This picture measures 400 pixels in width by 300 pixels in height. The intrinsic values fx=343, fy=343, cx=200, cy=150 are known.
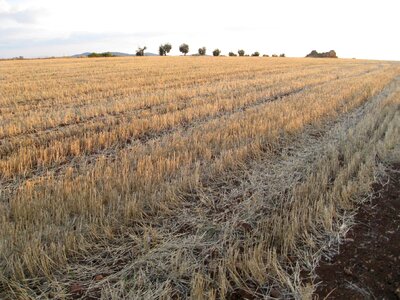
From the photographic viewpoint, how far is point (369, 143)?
6.17m

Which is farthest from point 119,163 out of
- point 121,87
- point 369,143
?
point 121,87

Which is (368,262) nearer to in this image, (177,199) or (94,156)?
(177,199)

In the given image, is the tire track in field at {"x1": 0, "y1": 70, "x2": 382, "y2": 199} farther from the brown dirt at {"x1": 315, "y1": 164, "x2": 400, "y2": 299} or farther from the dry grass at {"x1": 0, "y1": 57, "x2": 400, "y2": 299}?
the brown dirt at {"x1": 315, "y1": 164, "x2": 400, "y2": 299}

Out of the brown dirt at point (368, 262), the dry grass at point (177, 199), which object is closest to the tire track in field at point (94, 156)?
the dry grass at point (177, 199)

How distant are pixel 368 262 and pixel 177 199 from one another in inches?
82.6

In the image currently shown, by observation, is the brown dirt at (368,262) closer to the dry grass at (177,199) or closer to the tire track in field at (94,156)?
the dry grass at (177,199)

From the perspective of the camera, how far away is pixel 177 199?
161 inches

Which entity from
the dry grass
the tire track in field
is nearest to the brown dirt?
the dry grass

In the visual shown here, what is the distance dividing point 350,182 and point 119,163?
10.7ft

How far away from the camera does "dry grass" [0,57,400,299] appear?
108 inches

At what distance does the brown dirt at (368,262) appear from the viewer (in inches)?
102

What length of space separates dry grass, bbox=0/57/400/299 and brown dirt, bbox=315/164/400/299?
18 cm

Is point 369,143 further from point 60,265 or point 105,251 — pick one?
point 60,265

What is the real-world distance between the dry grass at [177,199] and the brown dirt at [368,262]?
18cm
